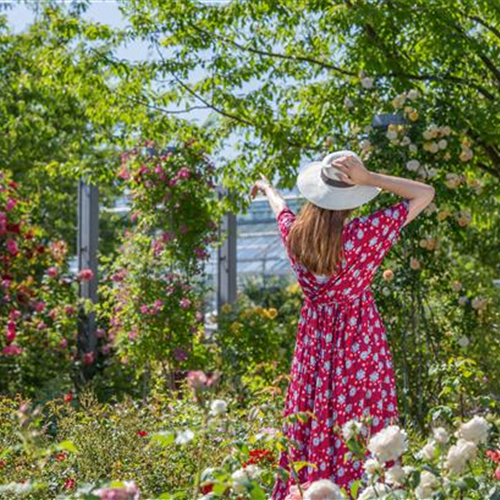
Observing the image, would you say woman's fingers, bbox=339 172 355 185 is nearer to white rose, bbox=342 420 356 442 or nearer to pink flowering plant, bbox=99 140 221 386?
white rose, bbox=342 420 356 442

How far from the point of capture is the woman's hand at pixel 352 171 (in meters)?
2.96

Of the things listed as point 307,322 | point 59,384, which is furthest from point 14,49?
point 307,322

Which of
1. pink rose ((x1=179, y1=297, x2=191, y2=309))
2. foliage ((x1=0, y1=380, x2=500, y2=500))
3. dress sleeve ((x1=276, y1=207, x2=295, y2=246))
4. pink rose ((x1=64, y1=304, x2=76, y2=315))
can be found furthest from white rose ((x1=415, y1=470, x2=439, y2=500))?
pink rose ((x1=64, y1=304, x2=76, y2=315))

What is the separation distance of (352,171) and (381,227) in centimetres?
24

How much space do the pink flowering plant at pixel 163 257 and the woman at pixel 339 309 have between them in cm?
392

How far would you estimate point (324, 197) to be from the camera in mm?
3006

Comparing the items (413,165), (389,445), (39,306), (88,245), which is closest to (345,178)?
(389,445)

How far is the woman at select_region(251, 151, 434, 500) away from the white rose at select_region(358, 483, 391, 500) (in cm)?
93

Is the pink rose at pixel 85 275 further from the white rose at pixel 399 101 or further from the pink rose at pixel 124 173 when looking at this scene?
the white rose at pixel 399 101

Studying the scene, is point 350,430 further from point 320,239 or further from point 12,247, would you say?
point 12,247

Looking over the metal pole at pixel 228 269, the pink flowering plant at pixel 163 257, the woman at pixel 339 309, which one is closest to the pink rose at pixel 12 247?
the pink flowering plant at pixel 163 257

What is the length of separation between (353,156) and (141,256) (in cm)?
445

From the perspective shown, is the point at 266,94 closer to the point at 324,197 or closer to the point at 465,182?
the point at 465,182

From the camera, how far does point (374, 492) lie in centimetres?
200
